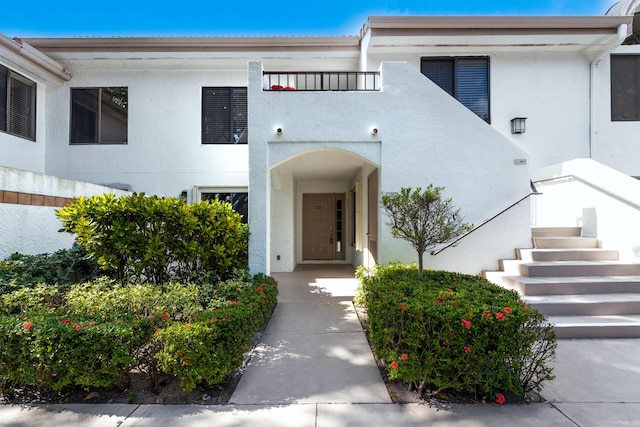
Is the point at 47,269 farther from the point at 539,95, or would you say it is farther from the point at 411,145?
the point at 539,95

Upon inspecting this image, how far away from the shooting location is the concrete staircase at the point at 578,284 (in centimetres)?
431

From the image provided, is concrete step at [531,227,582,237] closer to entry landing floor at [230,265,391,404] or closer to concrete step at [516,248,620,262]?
concrete step at [516,248,620,262]

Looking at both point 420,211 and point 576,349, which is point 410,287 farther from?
point 576,349

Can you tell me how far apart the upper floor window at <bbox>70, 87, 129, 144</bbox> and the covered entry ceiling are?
178 inches

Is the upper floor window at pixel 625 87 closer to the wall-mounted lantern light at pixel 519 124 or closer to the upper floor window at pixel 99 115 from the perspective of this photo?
the wall-mounted lantern light at pixel 519 124

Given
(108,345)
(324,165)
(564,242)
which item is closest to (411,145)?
(324,165)

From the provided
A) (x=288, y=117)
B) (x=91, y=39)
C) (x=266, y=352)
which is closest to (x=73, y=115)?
(x=91, y=39)

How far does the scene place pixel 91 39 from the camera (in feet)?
25.9

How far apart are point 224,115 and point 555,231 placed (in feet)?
26.9

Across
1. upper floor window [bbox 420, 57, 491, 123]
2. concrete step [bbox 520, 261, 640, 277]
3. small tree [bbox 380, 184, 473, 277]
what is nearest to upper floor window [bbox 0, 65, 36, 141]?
small tree [bbox 380, 184, 473, 277]

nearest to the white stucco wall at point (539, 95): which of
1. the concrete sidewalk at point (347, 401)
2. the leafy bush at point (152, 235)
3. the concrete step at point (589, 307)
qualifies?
the concrete step at point (589, 307)

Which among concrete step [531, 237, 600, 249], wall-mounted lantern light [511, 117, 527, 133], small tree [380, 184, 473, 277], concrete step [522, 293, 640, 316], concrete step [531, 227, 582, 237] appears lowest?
concrete step [522, 293, 640, 316]

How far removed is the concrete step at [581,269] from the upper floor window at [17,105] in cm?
1150

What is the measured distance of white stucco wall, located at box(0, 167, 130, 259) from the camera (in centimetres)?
480
